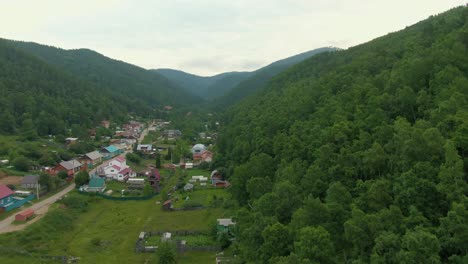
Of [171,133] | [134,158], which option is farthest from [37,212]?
[171,133]

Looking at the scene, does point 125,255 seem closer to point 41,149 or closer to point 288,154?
point 288,154

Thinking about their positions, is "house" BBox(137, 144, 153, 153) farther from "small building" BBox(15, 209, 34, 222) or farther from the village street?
"small building" BBox(15, 209, 34, 222)

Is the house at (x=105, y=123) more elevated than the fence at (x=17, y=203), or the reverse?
the house at (x=105, y=123)

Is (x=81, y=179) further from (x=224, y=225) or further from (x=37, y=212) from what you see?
(x=224, y=225)

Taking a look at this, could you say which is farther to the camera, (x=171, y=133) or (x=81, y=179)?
(x=171, y=133)

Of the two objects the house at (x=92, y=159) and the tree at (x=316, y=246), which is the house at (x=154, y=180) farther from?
the tree at (x=316, y=246)

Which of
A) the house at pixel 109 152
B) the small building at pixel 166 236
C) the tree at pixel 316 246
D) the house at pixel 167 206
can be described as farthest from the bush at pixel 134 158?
the tree at pixel 316 246

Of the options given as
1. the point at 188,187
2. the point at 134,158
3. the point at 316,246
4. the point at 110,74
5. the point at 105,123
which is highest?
the point at 110,74
